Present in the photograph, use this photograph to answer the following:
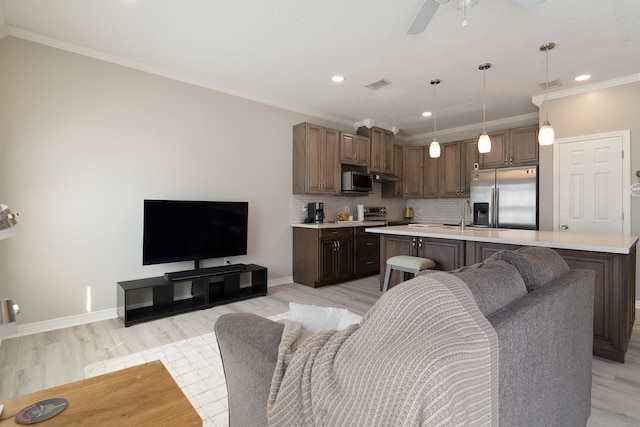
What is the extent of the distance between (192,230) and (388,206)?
433 cm

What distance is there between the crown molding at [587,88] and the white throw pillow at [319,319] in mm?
4798

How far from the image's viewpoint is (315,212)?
516 cm

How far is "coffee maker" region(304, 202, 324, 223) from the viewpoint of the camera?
5.16m

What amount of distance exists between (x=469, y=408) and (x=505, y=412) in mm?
331

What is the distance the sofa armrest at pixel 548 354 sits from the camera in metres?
0.93

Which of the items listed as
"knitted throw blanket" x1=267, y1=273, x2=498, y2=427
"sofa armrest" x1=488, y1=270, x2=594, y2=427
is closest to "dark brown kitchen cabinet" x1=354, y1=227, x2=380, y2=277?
"sofa armrest" x1=488, y1=270, x2=594, y2=427

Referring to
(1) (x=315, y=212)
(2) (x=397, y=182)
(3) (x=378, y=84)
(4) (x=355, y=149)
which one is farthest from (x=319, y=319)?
(2) (x=397, y=182)

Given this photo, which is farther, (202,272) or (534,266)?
(202,272)

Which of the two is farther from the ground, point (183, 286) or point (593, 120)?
point (593, 120)

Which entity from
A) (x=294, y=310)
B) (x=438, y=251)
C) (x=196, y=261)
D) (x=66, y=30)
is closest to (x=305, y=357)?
(x=294, y=310)

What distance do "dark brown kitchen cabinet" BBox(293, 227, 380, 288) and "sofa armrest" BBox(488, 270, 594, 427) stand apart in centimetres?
338

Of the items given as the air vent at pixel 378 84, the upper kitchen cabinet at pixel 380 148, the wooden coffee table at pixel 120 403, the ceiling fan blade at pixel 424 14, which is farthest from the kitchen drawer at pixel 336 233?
the wooden coffee table at pixel 120 403

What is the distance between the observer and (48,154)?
3088 millimetres

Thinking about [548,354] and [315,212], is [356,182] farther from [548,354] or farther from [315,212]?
[548,354]
